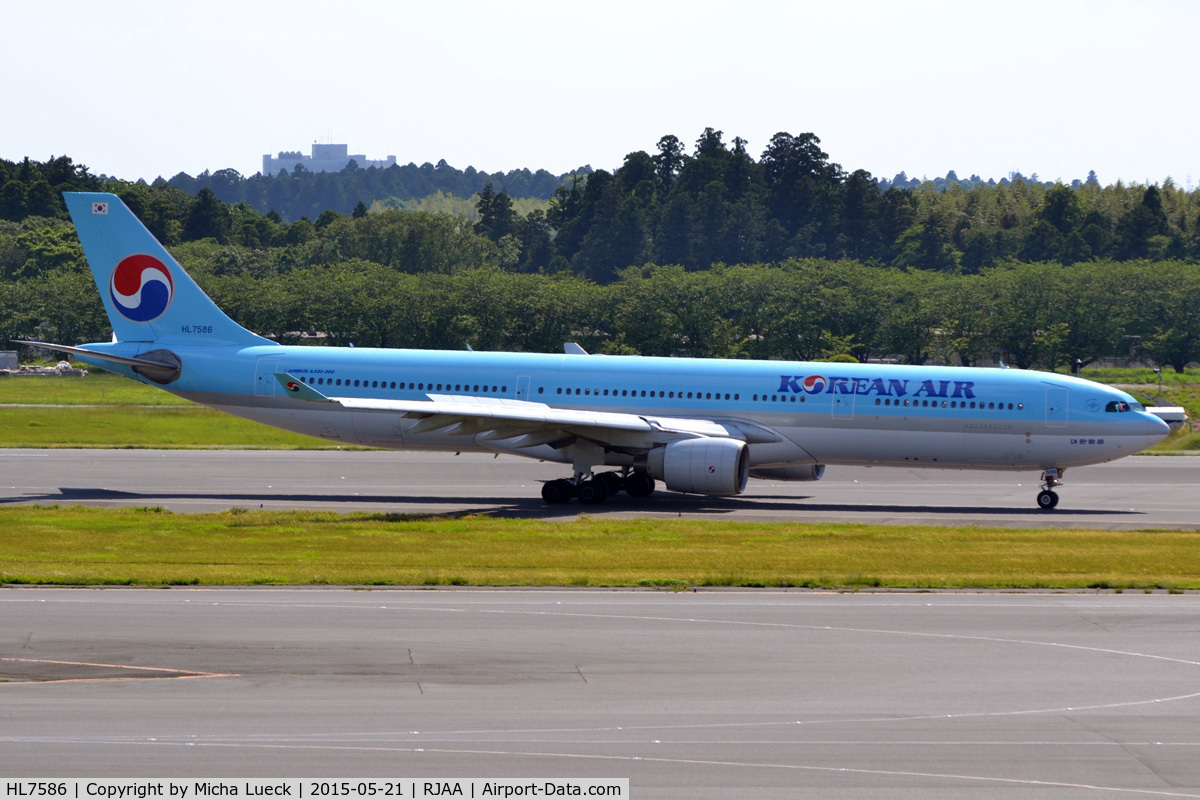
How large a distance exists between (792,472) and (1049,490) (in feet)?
22.6

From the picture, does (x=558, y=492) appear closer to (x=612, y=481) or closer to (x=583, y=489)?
(x=583, y=489)

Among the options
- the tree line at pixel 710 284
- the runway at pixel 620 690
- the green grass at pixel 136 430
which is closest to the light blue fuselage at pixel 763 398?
the green grass at pixel 136 430

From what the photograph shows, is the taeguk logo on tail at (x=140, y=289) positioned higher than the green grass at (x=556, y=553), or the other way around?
the taeguk logo on tail at (x=140, y=289)

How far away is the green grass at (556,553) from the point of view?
23.3 metres

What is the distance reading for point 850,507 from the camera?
36031 mm

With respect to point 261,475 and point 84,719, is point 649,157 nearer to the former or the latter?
point 261,475

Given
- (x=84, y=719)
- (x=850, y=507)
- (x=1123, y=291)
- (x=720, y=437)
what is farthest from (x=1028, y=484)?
(x=1123, y=291)

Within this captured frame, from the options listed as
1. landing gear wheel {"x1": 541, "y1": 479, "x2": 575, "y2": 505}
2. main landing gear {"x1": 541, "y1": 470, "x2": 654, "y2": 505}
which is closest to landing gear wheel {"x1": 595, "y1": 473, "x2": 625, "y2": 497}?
main landing gear {"x1": 541, "y1": 470, "x2": 654, "y2": 505}

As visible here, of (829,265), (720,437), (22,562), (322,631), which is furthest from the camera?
(829,265)

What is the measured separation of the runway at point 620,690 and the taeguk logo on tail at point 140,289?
1969 centimetres

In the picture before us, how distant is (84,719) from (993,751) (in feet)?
30.8

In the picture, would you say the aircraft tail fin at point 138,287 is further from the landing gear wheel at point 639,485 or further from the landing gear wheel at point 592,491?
the landing gear wheel at point 639,485

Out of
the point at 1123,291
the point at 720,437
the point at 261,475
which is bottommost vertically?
the point at 261,475

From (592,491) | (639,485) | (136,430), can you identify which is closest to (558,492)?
(592,491)
